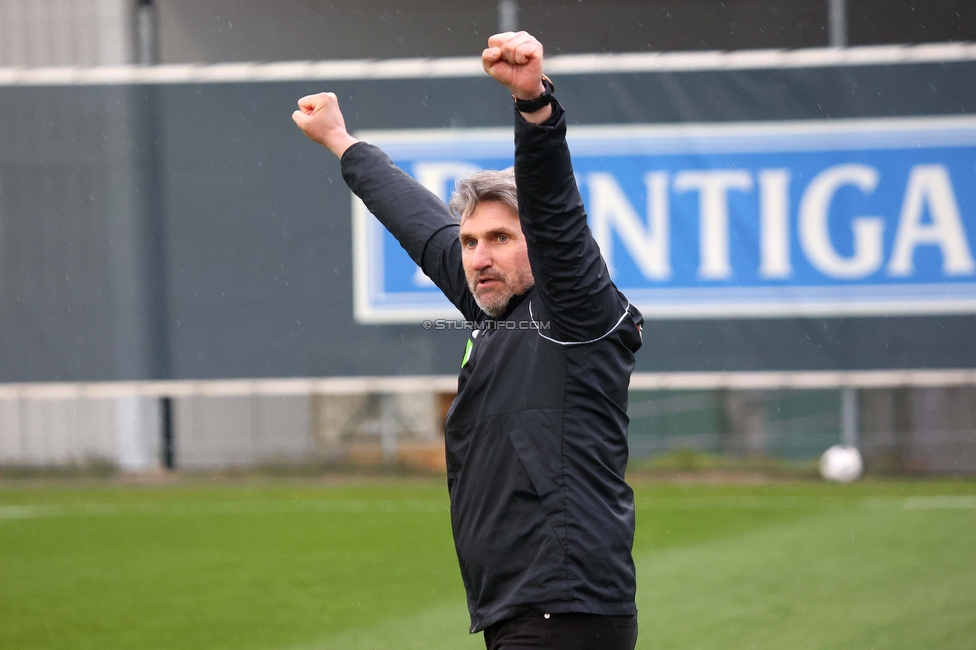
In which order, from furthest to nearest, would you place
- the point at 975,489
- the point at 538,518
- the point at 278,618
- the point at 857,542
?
the point at 975,489
the point at 857,542
the point at 278,618
the point at 538,518

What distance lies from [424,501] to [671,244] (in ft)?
7.68

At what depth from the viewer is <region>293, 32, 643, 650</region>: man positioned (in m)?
1.94

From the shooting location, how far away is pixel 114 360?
264 inches

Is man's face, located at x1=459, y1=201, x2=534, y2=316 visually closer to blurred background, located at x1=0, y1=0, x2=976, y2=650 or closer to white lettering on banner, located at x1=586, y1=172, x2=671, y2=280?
blurred background, located at x1=0, y1=0, x2=976, y2=650

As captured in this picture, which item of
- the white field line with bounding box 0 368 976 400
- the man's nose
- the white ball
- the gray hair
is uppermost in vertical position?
the gray hair

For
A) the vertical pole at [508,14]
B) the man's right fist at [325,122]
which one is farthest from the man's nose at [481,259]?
the vertical pole at [508,14]

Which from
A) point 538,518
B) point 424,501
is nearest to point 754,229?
point 424,501

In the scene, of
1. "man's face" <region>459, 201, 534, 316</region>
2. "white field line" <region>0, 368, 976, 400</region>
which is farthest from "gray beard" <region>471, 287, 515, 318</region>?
"white field line" <region>0, 368, 976, 400</region>

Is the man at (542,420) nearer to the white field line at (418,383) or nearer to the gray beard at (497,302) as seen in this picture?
the gray beard at (497,302)

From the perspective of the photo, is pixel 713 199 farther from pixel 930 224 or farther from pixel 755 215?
pixel 930 224

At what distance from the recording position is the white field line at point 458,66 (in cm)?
648

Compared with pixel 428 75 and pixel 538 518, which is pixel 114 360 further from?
pixel 538 518

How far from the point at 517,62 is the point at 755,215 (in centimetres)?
521

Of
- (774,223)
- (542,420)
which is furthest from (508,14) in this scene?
(542,420)
